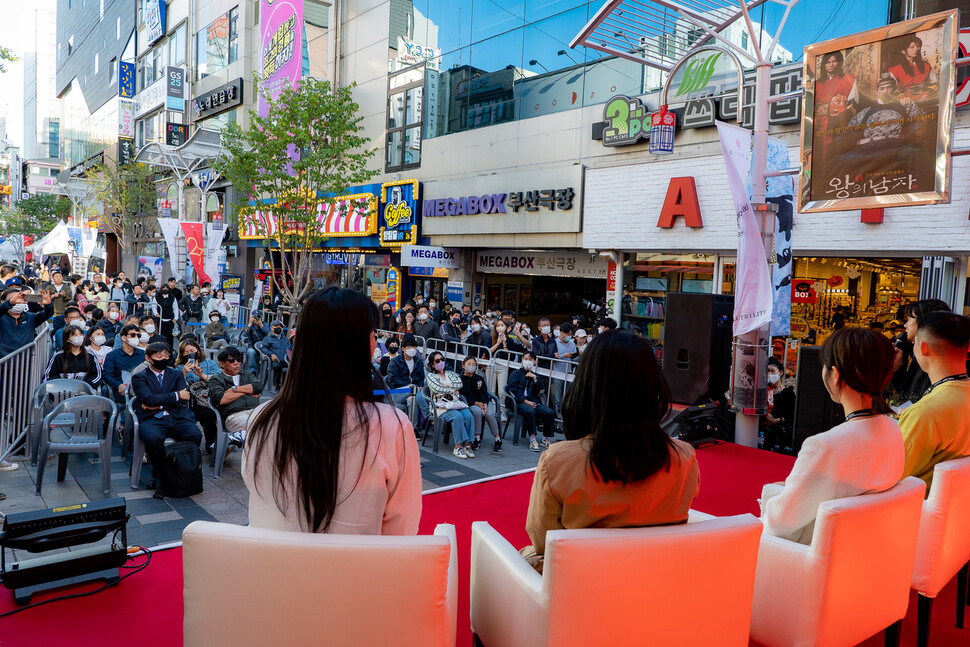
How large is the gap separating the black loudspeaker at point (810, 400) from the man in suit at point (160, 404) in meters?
5.91

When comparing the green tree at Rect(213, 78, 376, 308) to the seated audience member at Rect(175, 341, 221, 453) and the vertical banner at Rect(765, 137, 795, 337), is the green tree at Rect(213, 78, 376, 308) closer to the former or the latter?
the seated audience member at Rect(175, 341, 221, 453)

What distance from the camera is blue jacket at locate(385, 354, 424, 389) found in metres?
8.61

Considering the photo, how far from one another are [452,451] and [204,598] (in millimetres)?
6059

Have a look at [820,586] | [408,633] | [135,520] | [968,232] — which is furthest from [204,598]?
[968,232]

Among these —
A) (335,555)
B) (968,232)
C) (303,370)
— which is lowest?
(335,555)

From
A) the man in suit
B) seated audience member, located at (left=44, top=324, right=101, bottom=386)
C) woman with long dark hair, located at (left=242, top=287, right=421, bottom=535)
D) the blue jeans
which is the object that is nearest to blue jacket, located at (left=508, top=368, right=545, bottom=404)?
the blue jeans

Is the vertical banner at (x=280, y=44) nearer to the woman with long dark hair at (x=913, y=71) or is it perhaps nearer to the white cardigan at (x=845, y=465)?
the woman with long dark hair at (x=913, y=71)

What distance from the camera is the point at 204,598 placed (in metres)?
2.01

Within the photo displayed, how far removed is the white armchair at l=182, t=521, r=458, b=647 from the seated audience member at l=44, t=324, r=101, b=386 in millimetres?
6228

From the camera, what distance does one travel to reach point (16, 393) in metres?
5.89

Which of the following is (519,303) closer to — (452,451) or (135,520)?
(452,451)

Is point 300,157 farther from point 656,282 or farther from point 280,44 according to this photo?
point 280,44

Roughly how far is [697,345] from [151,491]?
5.56m

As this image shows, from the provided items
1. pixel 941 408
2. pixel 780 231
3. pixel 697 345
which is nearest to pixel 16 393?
pixel 697 345
